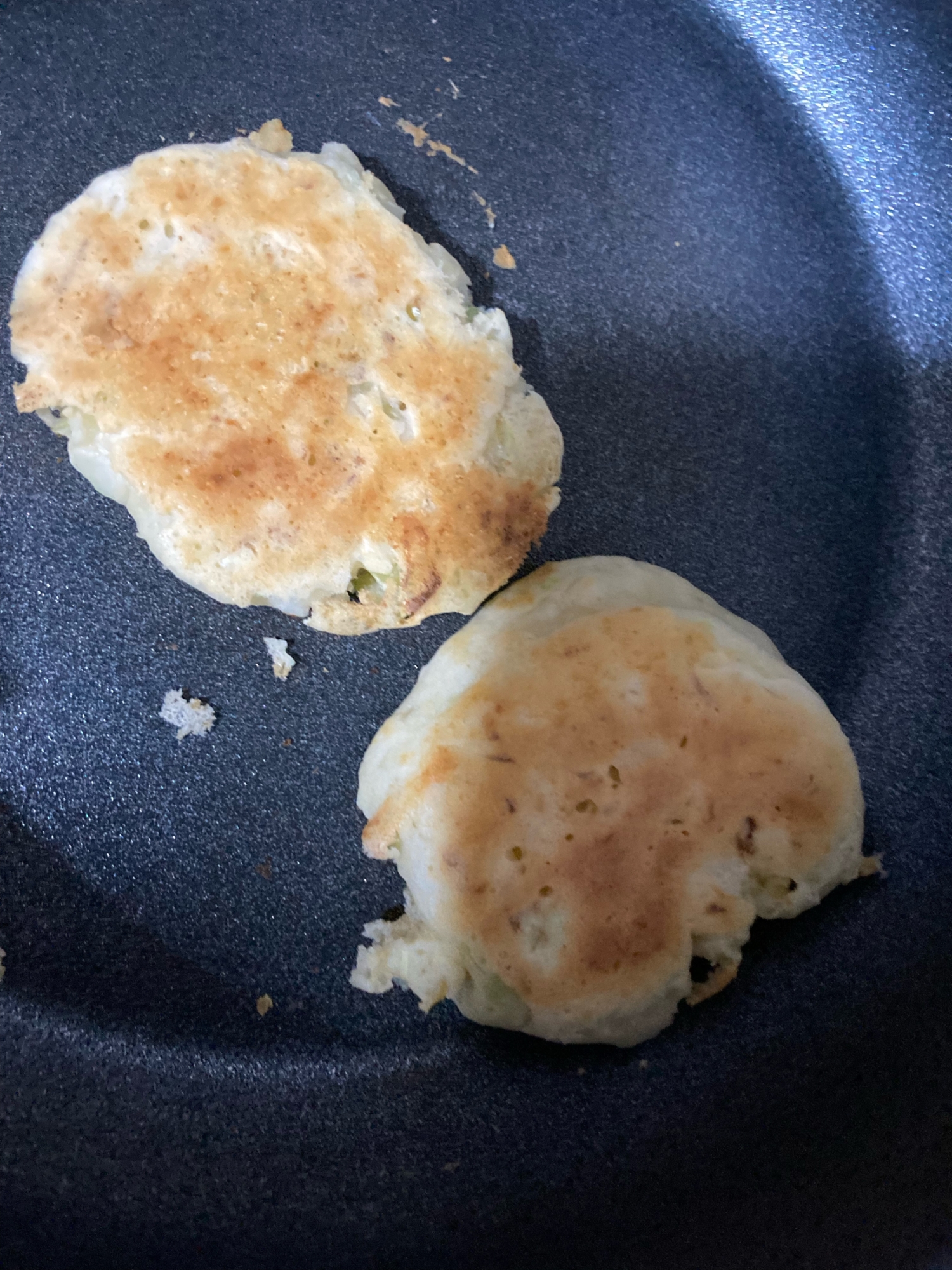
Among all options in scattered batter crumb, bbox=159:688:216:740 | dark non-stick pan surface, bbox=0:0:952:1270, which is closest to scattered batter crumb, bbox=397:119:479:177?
dark non-stick pan surface, bbox=0:0:952:1270

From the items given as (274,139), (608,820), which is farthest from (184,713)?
(274,139)

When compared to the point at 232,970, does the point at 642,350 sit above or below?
above

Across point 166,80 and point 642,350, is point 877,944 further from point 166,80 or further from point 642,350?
point 166,80

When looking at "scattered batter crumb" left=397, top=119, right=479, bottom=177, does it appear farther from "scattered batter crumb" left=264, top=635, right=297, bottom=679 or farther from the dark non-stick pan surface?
"scattered batter crumb" left=264, top=635, right=297, bottom=679

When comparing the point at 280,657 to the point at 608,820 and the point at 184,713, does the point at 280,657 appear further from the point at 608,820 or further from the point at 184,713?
the point at 608,820

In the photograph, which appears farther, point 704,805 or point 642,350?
point 642,350

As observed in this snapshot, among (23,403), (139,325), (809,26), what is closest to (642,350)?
(809,26)

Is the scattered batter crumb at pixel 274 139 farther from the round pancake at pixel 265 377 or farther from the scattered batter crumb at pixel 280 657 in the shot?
the scattered batter crumb at pixel 280 657
